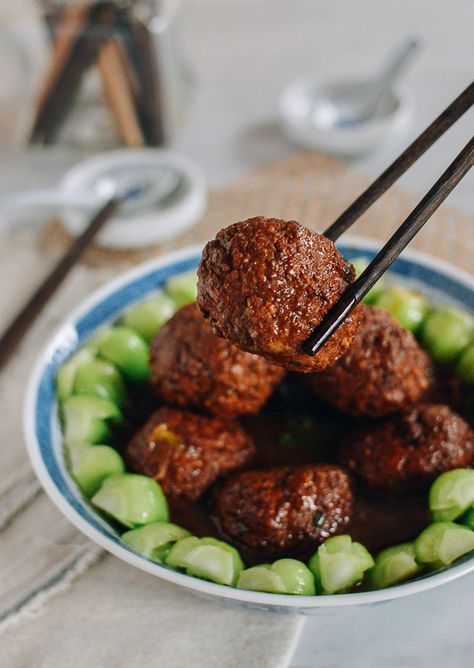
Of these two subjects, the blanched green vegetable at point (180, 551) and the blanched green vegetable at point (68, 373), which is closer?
the blanched green vegetable at point (180, 551)

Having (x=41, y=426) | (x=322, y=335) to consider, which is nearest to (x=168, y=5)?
(x=41, y=426)

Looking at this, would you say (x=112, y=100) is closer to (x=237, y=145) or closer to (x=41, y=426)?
(x=237, y=145)

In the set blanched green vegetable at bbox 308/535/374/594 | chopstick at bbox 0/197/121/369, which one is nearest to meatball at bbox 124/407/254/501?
blanched green vegetable at bbox 308/535/374/594

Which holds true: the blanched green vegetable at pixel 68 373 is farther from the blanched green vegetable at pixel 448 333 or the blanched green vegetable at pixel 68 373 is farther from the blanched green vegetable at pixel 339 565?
the blanched green vegetable at pixel 448 333

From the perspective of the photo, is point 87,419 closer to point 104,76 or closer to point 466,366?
point 466,366

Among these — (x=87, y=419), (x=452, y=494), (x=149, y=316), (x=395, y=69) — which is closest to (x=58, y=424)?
(x=87, y=419)

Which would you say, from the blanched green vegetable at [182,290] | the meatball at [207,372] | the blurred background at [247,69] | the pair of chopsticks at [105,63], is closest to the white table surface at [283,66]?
the blurred background at [247,69]

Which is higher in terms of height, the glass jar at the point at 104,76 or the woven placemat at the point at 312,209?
the glass jar at the point at 104,76
